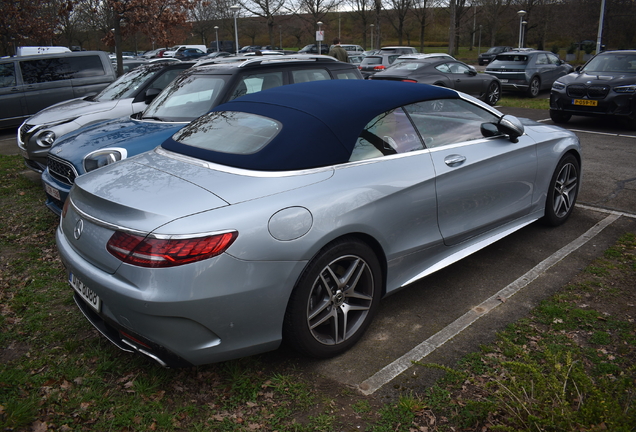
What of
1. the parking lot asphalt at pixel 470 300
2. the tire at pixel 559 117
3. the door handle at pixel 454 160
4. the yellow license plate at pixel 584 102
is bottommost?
the parking lot asphalt at pixel 470 300

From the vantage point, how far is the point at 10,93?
12.1 meters

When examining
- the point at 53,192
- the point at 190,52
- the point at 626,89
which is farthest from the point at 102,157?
the point at 190,52

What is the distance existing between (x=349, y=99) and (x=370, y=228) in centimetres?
96

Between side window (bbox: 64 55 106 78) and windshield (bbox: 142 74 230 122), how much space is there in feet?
22.6

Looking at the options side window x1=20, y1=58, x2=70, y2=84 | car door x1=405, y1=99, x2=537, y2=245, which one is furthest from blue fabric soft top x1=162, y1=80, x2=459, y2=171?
side window x1=20, y1=58, x2=70, y2=84

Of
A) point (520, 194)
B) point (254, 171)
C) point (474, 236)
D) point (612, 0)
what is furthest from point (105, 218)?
point (612, 0)

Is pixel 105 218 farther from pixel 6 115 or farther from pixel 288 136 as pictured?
pixel 6 115

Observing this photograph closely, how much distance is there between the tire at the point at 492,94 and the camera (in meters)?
15.9

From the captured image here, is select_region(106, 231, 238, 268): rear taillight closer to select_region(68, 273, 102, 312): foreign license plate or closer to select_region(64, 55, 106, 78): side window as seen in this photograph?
select_region(68, 273, 102, 312): foreign license plate

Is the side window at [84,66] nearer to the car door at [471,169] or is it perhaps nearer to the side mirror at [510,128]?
the car door at [471,169]

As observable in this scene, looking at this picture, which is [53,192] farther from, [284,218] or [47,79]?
[47,79]

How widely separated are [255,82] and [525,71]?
13.6 m

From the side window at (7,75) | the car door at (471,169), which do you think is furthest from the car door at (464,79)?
the side window at (7,75)

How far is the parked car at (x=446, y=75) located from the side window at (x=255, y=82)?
8.19 m
